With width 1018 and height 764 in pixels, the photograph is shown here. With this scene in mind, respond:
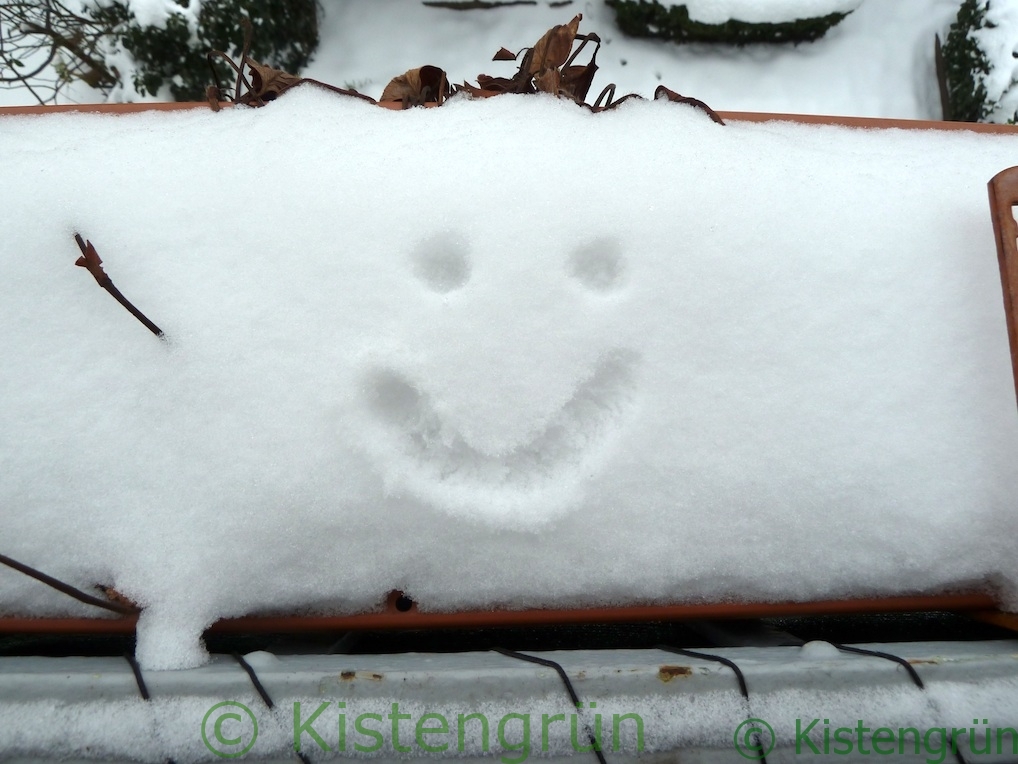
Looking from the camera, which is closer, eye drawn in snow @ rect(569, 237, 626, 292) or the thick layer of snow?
the thick layer of snow

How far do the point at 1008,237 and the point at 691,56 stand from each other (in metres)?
1.34

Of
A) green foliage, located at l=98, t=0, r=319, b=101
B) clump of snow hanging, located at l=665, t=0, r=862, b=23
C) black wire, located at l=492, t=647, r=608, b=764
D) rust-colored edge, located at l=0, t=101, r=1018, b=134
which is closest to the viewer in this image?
black wire, located at l=492, t=647, r=608, b=764

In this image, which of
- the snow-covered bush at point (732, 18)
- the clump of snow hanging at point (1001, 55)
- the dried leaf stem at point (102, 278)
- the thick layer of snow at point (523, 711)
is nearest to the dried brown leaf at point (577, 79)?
the dried leaf stem at point (102, 278)

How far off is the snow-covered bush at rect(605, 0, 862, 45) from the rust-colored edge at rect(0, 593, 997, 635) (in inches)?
64.5

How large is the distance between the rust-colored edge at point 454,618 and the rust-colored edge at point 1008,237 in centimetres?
37

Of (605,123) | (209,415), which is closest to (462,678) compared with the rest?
(209,415)

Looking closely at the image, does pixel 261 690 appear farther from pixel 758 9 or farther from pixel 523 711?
pixel 758 9

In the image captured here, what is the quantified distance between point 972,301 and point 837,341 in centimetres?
20

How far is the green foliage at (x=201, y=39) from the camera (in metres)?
1.49

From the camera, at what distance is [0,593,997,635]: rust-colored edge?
0.66 m

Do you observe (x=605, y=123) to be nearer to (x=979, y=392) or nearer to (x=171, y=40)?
(x=979, y=392)

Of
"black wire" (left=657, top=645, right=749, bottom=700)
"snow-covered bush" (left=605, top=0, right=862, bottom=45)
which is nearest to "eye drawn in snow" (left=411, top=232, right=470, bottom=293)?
"black wire" (left=657, top=645, right=749, bottom=700)
